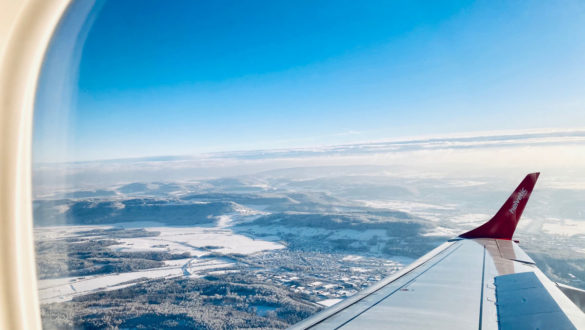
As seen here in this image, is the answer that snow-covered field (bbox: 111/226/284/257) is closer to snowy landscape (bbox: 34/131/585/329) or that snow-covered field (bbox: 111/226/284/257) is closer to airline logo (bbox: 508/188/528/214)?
snowy landscape (bbox: 34/131/585/329)

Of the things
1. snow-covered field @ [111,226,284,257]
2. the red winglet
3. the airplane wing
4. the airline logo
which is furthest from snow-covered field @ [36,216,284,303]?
the airline logo

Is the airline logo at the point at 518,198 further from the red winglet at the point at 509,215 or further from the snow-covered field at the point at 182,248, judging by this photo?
the snow-covered field at the point at 182,248

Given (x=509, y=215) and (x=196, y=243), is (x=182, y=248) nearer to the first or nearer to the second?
(x=196, y=243)

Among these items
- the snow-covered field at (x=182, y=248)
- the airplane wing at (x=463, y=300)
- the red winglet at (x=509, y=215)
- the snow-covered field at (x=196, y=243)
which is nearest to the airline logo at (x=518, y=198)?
the red winglet at (x=509, y=215)

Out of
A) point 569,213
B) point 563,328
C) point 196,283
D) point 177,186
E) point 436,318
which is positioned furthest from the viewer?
point 177,186

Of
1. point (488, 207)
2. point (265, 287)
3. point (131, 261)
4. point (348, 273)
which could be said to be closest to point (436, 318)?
point (265, 287)

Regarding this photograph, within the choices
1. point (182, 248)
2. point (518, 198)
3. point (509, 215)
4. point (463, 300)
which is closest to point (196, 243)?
point (182, 248)

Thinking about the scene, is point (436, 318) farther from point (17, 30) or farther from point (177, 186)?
point (177, 186)
